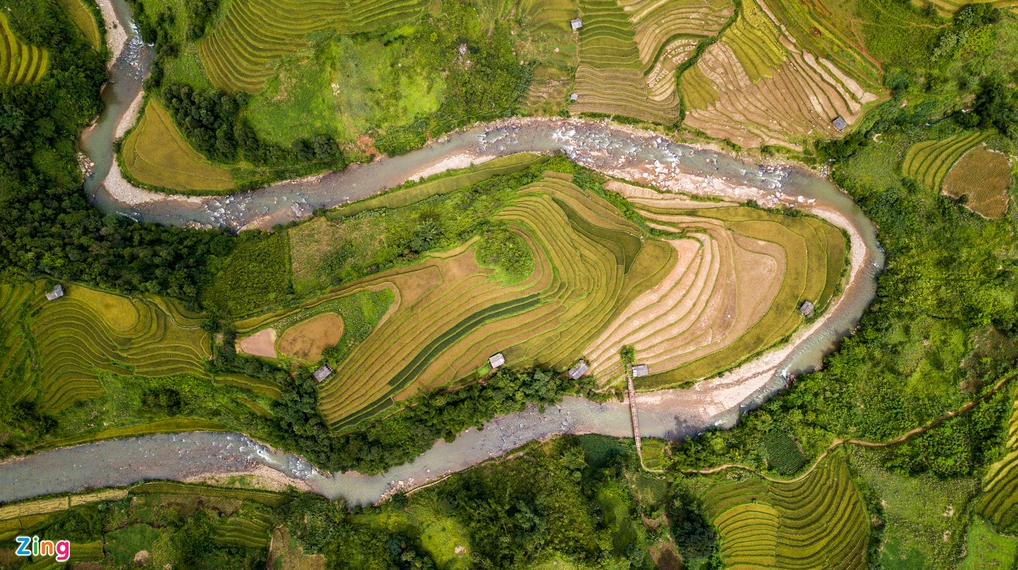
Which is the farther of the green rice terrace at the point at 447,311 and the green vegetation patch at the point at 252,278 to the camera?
the green vegetation patch at the point at 252,278

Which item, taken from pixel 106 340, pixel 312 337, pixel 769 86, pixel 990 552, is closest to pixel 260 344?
pixel 312 337

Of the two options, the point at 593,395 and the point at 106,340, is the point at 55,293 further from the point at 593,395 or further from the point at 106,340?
the point at 593,395

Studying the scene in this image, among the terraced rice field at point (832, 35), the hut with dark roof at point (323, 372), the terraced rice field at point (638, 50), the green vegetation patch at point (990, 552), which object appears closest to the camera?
the green vegetation patch at point (990, 552)

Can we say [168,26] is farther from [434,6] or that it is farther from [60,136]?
[434,6]

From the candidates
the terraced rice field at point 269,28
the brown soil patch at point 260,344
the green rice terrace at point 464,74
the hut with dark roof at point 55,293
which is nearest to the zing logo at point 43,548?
the hut with dark roof at point 55,293

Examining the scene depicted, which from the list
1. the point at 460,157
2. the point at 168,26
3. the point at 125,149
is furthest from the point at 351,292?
the point at 168,26

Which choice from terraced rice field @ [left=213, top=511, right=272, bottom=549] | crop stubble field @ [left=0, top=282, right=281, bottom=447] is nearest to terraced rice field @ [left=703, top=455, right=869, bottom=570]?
terraced rice field @ [left=213, top=511, right=272, bottom=549]

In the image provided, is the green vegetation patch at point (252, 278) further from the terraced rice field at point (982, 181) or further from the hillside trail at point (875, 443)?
the terraced rice field at point (982, 181)
